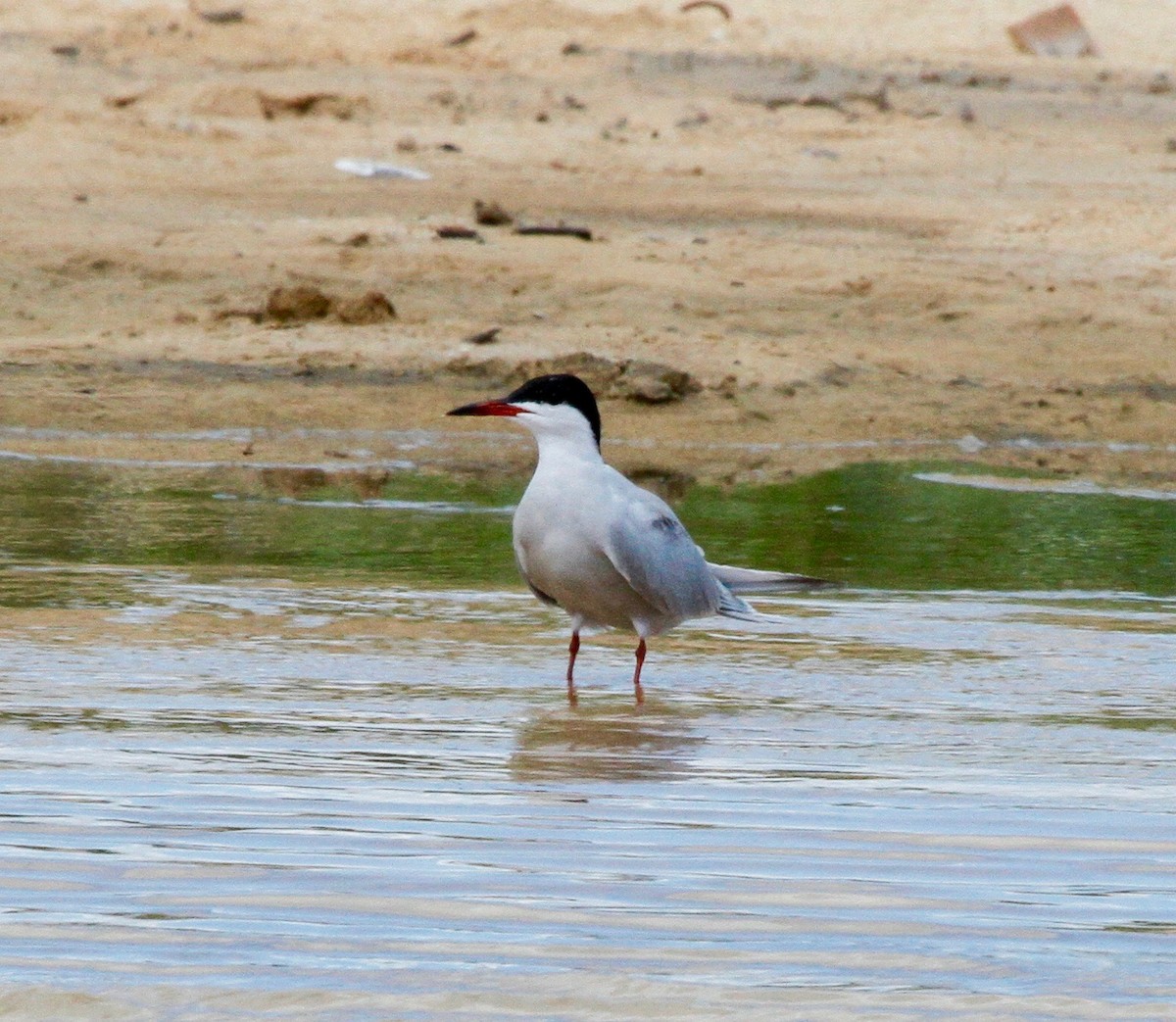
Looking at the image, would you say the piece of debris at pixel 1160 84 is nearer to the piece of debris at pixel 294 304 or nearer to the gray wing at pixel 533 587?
the piece of debris at pixel 294 304

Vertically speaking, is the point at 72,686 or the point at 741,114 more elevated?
the point at 741,114

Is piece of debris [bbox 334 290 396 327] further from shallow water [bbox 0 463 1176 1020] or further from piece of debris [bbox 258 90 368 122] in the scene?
piece of debris [bbox 258 90 368 122]

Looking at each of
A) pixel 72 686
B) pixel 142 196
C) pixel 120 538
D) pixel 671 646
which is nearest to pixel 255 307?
pixel 142 196

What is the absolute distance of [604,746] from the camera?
525cm

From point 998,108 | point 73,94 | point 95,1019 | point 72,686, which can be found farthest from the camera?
point 998,108

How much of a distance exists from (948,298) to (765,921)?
9253 millimetres

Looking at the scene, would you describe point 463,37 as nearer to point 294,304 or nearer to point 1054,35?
point 1054,35

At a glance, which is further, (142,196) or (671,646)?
(142,196)

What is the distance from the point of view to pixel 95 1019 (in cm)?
324

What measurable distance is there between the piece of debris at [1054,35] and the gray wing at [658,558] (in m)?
17.7

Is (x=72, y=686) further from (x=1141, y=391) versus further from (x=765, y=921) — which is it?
(x=1141, y=391)

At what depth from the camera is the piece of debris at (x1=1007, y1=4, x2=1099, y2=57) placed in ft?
75.9

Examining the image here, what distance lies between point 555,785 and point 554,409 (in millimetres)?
1706

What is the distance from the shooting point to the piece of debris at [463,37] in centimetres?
2117
